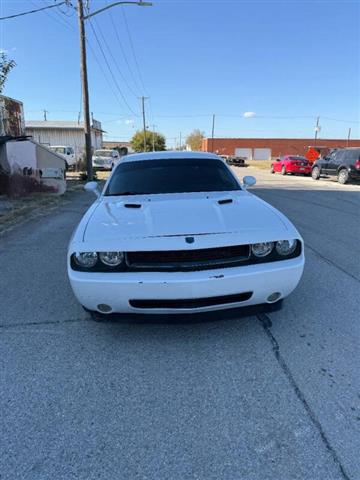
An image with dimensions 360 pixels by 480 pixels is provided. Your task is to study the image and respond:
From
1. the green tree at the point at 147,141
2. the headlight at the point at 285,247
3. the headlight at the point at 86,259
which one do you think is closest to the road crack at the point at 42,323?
the headlight at the point at 86,259

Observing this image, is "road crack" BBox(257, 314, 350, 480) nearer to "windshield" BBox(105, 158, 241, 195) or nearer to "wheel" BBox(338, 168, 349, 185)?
"windshield" BBox(105, 158, 241, 195)

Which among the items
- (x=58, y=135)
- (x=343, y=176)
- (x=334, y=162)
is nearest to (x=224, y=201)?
(x=343, y=176)

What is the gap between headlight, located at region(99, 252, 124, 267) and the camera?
8.97ft

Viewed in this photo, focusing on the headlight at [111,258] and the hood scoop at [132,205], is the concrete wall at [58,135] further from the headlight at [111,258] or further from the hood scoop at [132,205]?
the headlight at [111,258]

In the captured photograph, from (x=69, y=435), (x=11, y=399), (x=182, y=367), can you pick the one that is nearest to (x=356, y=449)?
(x=182, y=367)

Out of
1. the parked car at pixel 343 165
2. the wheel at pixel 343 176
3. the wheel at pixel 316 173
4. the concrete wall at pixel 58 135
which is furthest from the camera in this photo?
the concrete wall at pixel 58 135

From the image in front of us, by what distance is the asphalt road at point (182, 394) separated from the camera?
1.93 meters

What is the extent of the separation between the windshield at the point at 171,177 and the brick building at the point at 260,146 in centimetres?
6958

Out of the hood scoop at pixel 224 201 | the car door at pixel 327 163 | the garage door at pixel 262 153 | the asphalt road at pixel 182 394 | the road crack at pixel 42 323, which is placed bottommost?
the garage door at pixel 262 153

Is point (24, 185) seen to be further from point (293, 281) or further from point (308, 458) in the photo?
point (308, 458)

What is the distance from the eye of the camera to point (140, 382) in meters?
2.58

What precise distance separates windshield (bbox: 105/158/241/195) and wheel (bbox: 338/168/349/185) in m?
15.1

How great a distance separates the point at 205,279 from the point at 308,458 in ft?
3.93

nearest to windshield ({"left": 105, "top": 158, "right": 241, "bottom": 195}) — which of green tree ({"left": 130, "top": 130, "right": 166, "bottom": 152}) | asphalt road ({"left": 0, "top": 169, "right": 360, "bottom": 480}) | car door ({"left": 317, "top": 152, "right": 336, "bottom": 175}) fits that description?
asphalt road ({"left": 0, "top": 169, "right": 360, "bottom": 480})
